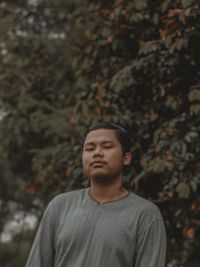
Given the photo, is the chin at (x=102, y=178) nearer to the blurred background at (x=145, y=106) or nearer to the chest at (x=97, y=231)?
the chest at (x=97, y=231)

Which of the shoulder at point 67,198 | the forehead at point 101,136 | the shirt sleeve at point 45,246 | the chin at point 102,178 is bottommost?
the shirt sleeve at point 45,246

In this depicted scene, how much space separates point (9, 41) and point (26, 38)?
26cm

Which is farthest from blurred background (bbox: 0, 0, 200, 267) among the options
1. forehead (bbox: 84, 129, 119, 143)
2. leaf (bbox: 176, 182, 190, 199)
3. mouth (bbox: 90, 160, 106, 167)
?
mouth (bbox: 90, 160, 106, 167)

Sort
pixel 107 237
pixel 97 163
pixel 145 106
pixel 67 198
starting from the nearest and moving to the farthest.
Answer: pixel 107 237 < pixel 97 163 < pixel 67 198 < pixel 145 106

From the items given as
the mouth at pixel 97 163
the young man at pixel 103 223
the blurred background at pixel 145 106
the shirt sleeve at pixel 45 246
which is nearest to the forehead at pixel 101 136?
the young man at pixel 103 223

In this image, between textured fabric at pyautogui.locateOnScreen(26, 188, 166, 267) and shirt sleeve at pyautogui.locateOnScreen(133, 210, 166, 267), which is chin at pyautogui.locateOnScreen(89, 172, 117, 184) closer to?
textured fabric at pyautogui.locateOnScreen(26, 188, 166, 267)

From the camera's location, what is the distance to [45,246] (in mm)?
3061

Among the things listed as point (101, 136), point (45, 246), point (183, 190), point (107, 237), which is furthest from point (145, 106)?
point (107, 237)

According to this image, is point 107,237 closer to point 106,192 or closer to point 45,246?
point 106,192

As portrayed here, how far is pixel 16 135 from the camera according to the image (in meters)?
8.78

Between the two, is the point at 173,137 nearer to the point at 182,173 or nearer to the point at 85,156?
the point at 182,173

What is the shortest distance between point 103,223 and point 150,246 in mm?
236

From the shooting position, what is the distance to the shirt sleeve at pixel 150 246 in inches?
113

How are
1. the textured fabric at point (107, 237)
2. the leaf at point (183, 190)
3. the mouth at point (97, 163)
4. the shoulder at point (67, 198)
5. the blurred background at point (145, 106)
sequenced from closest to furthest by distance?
the textured fabric at point (107, 237) < the mouth at point (97, 163) < the shoulder at point (67, 198) < the leaf at point (183, 190) < the blurred background at point (145, 106)
